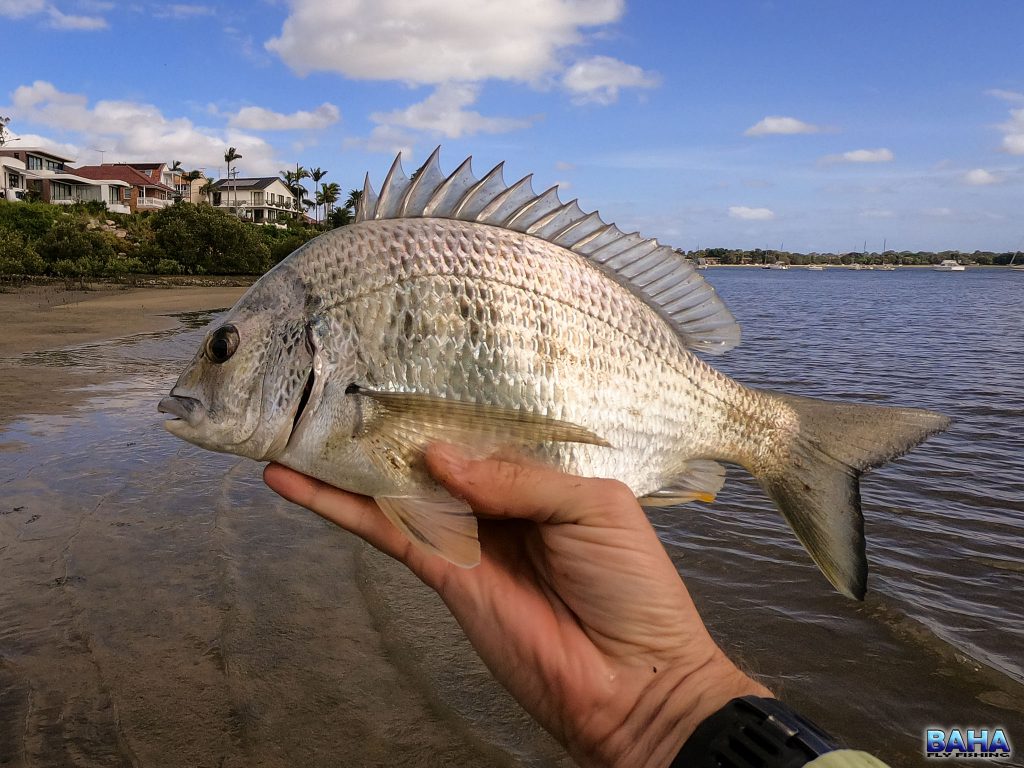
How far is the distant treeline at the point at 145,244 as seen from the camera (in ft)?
130

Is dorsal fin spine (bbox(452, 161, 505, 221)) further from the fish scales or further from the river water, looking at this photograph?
the river water

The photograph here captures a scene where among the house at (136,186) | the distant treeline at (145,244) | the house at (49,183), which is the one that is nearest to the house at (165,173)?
the house at (136,186)

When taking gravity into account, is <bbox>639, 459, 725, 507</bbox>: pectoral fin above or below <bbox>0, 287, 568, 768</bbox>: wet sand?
above

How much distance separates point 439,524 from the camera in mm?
2066

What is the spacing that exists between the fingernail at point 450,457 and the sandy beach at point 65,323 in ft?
33.3

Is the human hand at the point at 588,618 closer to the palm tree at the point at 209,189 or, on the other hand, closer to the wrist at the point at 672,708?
the wrist at the point at 672,708

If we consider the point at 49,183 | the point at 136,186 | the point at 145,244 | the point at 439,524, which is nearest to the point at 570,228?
the point at 439,524

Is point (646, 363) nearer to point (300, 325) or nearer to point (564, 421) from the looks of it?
point (564, 421)

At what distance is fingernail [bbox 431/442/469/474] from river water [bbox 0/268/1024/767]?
6.83ft

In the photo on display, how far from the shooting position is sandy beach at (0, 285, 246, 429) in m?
11.5

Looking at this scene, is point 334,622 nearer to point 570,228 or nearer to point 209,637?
point 209,637

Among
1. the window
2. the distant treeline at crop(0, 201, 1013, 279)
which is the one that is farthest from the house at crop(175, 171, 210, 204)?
the distant treeline at crop(0, 201, 1013, 279)

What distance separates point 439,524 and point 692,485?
97 cm

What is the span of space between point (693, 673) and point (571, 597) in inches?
17.1
